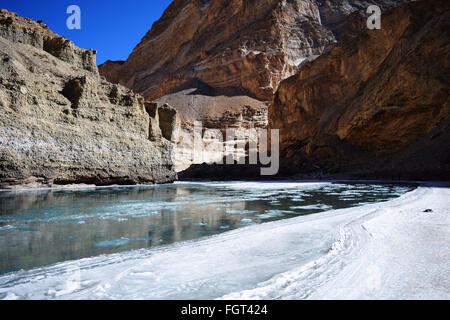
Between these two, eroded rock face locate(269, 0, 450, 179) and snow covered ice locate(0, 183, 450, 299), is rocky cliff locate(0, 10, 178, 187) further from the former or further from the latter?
eroded rock face locate(269, 0, 450, 179)

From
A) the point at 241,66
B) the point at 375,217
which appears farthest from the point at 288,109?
the point at 375,217

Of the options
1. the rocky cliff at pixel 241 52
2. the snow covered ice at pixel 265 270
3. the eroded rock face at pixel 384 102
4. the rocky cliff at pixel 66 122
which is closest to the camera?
the snow covered ice at pixel 265 270

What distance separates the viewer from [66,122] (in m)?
14.4

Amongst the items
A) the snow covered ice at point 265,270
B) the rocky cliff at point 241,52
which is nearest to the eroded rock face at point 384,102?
the snow covered ice at point 265,270

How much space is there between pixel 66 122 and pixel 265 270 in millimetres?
15233

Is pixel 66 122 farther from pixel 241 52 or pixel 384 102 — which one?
pixel 241 52

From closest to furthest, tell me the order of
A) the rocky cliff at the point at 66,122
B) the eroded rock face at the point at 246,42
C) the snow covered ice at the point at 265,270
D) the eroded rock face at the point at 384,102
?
1. the snow covered ice at the point at 265,270
2. the rocky cliff at the point at 66,122
3. the eroded rock face at the point at 384,102
4. the eroded rock face at the point at 246,42

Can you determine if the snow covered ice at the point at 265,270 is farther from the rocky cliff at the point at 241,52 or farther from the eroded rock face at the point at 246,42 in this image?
the eroded rock face at the point at 246,42

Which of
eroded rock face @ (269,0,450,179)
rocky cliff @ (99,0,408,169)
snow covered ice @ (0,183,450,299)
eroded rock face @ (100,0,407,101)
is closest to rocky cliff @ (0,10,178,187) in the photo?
snow covered ice @ (0,183,450,299)

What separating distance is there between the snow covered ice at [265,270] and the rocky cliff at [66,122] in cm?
1178

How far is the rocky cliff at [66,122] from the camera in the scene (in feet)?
39.4

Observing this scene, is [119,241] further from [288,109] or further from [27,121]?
[288,109]

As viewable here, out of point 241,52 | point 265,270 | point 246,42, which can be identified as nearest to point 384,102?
point 265,270
